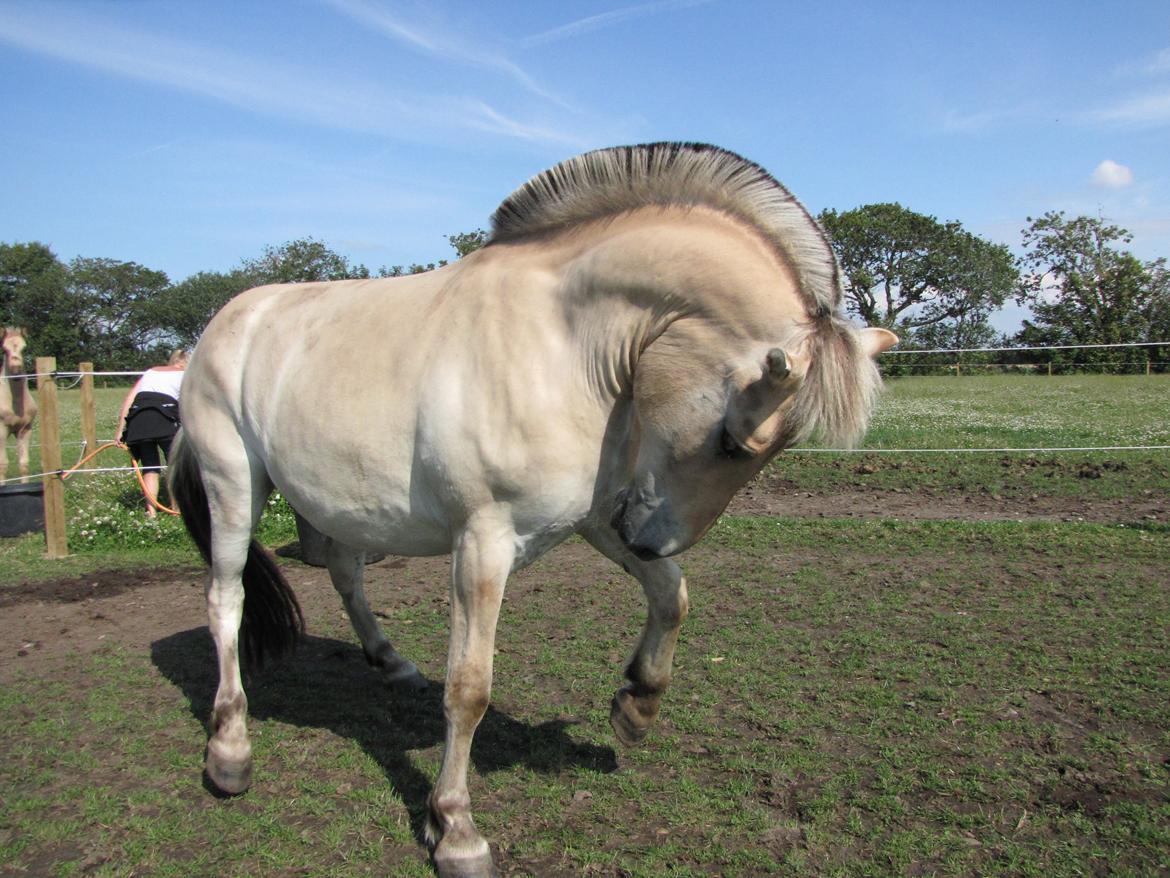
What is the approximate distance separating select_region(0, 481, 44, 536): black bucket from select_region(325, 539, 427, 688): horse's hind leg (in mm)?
5855

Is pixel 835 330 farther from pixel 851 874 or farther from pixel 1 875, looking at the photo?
pixel 1 875

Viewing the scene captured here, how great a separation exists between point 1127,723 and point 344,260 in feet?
134

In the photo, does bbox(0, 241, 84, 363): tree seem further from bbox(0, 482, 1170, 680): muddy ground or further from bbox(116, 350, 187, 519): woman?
bbox(0, 482, 1170, 680): muddy ground

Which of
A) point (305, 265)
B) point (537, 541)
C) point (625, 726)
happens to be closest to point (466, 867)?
point (625, 726)

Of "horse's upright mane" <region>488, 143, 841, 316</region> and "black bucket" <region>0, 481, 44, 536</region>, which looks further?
"black bucket" <region>0, 481, 44, 536</region>

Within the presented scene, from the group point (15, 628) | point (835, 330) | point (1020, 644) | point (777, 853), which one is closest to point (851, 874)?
point (777, 853)

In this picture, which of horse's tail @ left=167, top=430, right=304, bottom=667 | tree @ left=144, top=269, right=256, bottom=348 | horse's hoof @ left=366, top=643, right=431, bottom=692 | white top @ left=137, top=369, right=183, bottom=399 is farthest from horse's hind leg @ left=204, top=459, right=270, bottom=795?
tree @ left=144, top=269, right=256, bottom=348

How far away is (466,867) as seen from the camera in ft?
9.09

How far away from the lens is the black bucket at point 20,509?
8.63 m

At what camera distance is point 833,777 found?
339cm

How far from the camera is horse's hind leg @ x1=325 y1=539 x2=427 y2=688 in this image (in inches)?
179

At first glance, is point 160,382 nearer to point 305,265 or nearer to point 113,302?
point 305,265

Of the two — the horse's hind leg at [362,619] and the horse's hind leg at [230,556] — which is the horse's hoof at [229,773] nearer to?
the horse's hind leg at [230,556]

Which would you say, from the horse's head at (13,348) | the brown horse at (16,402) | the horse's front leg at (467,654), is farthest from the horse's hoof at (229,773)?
the horse's head at (13,348)
